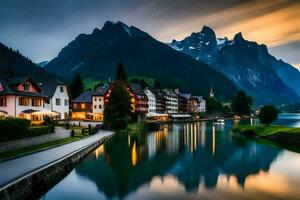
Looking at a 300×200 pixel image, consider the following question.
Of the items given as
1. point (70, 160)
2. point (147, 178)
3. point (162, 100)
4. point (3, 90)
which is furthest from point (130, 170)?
point (162, 100)

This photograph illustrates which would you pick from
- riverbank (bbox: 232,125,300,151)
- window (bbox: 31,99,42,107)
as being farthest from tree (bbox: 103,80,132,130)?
riverbank (bbox: 232,125,300,151)

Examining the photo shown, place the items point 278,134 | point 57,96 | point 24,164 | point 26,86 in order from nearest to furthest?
point 24,164 < point 26,86 < point 278,134 < point 57,96

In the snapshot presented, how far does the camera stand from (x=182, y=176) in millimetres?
32656

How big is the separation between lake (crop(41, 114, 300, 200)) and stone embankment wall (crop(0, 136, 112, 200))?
0.67 meters

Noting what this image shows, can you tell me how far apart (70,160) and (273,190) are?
69.8ft

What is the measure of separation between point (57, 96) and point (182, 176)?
5839 cm

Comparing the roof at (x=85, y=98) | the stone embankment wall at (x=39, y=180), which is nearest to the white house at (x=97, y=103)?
the roof at (x=85, y=98)

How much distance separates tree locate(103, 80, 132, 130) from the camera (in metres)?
87.4

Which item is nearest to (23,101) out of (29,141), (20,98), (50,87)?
(20,98)

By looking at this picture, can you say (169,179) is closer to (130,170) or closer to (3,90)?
(130,170)

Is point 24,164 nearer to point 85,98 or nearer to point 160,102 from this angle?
point 85,98

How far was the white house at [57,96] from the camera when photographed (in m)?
80.8

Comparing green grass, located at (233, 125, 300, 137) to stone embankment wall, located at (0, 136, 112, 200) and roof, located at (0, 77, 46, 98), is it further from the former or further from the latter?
roof, located at (0, 77, 46, 98)

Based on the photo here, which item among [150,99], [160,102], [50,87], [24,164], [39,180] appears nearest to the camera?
[39,180]
